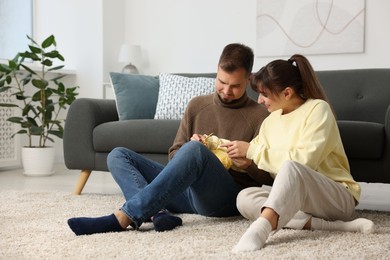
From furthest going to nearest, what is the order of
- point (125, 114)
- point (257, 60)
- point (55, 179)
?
point (257, 60) < point (55, 179) < point (125, 114)

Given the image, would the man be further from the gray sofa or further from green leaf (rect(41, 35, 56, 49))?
green leaf (rect(41, 35, 56, 49))

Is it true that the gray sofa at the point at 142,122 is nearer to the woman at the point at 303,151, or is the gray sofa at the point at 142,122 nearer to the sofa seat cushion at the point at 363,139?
the sofa seat cushion at the point at 363,139

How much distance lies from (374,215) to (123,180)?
1141 mm

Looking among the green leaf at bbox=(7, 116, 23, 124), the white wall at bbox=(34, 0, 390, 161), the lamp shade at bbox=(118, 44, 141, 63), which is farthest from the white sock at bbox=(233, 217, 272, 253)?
the lamp shade at bbox=(118, 44, 141, 63)

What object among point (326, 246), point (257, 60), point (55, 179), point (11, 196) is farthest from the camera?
point (257, 60)

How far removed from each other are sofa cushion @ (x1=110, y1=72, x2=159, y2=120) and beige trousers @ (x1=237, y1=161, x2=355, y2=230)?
5.01 ft

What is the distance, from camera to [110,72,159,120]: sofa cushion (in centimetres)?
345

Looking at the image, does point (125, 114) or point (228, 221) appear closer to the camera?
point (228, 221)

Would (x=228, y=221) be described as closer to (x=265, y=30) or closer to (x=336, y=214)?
(x=336, y=214)

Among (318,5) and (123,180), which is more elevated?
(318,5)

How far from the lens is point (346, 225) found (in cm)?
196

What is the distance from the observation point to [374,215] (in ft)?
8.26

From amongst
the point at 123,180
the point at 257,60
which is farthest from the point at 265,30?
the point at 123,180

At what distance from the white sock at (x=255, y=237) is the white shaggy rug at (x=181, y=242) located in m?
0.03
